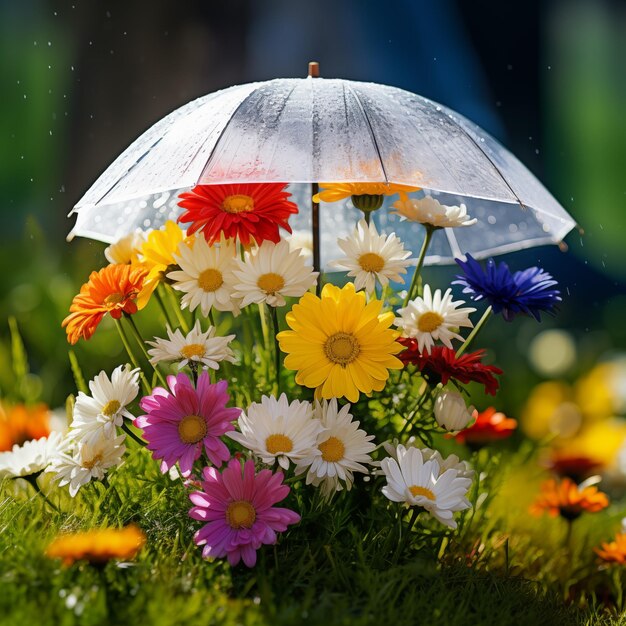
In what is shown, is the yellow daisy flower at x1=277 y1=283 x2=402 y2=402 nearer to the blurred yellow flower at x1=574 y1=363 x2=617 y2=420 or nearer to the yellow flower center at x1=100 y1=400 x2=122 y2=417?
the yellow flower center at x1=100 y1=400 x2=122 y2=417

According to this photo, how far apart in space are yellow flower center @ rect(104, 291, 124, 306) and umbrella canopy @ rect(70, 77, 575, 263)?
21 cm

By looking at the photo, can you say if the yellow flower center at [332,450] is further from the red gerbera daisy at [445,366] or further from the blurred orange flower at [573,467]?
the blurred orange flower at [573,467]

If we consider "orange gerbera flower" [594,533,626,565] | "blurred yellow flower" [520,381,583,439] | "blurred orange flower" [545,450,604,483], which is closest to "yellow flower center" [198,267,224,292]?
"orange gerbera flower" [594,533,626,565]

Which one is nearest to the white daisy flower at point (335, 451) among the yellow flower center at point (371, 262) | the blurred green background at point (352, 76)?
the yellow flower center at point (371, 262)

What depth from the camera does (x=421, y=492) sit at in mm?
1681

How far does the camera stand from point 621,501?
3137 mm

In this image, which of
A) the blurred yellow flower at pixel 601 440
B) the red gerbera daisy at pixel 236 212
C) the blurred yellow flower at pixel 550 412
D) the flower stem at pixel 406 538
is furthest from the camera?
the blurred yellow flower at pixel 550 412

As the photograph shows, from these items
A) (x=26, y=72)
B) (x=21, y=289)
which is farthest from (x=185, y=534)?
(x=26, y=72)

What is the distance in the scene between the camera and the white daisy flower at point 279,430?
162cm

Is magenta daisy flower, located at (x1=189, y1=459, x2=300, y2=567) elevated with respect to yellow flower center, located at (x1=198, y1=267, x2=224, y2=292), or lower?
lower

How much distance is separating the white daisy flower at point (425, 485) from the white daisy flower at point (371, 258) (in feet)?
1.23

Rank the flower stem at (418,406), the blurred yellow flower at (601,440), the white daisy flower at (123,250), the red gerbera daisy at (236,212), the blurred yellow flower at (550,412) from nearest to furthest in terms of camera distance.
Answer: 1. the red gerbera daisy at (236,212)
2. the flower stem at (418,406)
3. the white daisy flower at (123,250)
4. the blurred yellow flower at (601,440)
5. the blurred yellow flower at (550,412)

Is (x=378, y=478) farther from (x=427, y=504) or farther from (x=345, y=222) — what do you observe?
(x=345, y=222)

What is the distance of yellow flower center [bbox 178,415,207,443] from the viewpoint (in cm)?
162
